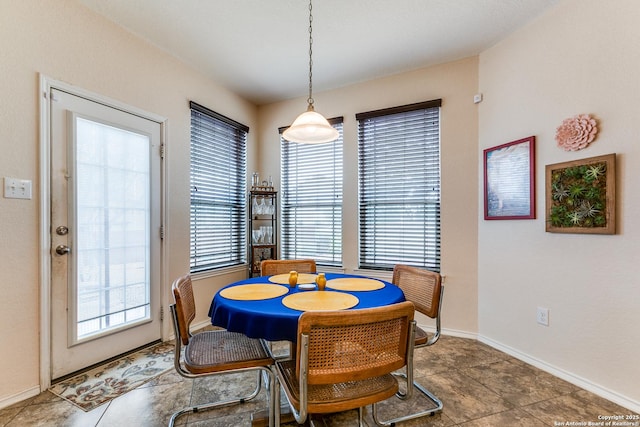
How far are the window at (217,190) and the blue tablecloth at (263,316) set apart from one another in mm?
1769

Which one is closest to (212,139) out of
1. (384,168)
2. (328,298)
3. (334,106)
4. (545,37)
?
(334,106)

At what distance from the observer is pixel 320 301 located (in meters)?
1.61

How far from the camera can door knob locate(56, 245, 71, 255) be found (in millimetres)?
2104

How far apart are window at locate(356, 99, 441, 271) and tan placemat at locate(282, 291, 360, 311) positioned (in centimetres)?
167

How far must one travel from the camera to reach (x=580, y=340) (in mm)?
2146

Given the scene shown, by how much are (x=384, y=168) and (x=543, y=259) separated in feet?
5.50

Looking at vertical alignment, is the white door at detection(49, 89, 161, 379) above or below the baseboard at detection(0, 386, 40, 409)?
above

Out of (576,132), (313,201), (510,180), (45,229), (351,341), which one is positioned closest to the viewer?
(351,341)

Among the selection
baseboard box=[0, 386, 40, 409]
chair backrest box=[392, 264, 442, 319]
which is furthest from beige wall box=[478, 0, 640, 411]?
baseboard box=[0, 386, 40, 409]

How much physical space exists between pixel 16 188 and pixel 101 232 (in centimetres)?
58

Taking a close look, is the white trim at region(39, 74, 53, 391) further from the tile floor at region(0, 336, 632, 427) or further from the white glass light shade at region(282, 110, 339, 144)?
the white glass light shade at region(282, 110, 339, 144)

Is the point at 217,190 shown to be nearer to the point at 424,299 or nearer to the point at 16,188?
the point at 16,188

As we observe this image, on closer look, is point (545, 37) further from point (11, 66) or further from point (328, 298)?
point (11, 66)

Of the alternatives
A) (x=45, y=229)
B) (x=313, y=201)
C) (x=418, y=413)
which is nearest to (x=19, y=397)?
(x=45, y=229)
